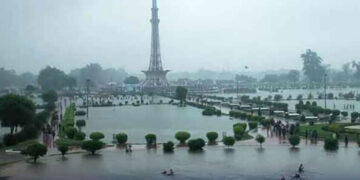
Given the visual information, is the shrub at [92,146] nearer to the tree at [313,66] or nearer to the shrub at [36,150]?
the shrub at [36,150]

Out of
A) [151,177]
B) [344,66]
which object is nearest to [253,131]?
[151,177]

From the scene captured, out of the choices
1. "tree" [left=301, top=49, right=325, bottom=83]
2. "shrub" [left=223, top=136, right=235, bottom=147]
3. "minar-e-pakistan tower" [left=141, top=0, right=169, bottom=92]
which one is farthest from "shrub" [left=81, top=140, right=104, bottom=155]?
"tree" [left=301, top=49, right=325, bottom=83]

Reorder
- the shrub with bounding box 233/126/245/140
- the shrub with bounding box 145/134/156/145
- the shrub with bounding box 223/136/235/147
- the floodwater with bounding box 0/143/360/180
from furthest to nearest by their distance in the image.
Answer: the shrub with bounding box 233/126/245/140, the shrub with bounding box 145/134/156/145, the shrub with bounding box 223/136/235/147, the floodwater with bounding box 0/143/360/180

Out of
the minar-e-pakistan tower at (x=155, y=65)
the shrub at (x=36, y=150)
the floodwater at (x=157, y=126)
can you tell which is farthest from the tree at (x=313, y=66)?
the shrub at (x=36, y=150)

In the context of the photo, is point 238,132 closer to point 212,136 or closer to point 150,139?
point 212,136

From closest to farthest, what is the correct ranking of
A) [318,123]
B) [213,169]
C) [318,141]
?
[213,169] → [318,141] → [318,123]

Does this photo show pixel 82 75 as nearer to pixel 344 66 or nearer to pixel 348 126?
pixel 344 66

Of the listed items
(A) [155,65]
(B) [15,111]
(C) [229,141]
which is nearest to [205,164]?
(C) [229,141]

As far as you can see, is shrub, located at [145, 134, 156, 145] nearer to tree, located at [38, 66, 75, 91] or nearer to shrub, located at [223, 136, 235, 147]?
shrub, located at [223, 136, 235, 147]
